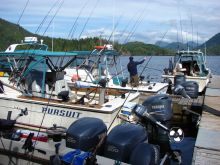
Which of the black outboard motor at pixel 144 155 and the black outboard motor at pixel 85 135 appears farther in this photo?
the black outboard motor at pixel 85 135

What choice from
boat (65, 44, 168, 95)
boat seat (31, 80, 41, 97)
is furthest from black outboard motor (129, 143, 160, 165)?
boat (65, 44, 168, 95)

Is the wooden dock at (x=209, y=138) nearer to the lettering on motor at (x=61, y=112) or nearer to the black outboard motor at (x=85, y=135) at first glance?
the black outboard motor at (x=85, y=135)

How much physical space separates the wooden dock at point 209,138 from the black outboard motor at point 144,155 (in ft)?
2.60

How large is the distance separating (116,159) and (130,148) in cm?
26

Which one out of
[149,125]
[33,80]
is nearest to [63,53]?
[33,80]

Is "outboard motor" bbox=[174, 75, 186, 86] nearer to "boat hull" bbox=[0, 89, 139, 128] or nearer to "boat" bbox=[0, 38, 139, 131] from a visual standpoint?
"boat" bbox=[0, 38, 139, 131]

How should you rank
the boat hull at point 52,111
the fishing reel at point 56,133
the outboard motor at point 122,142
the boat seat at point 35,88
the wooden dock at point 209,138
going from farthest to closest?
the boat seat at point 35,88 < the boat hull at point 52,111 < the fishing reel at point 56,133 < the wooden dock at point 209,138 < the outboard motor at point 122,142

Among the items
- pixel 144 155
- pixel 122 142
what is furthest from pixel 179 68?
pixel 144 155

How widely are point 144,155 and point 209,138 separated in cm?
195

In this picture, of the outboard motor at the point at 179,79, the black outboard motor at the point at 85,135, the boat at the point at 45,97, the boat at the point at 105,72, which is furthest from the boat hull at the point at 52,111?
the outboard motor at the point at 179,79

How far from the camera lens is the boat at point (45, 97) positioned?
7.07 metres

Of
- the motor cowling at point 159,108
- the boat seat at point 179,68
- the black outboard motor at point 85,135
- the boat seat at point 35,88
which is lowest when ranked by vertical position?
the black outboard motor at point 85,135

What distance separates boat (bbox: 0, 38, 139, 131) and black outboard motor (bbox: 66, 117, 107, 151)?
1312 millimetres

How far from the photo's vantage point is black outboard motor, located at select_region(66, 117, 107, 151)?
5.16m
